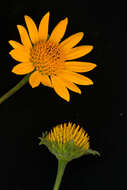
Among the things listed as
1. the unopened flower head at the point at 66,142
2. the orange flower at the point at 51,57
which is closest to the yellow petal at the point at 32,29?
the orange flower at the point at 51,57

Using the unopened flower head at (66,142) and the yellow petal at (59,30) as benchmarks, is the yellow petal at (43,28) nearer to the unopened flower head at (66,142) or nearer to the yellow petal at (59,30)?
the yellow petal at (59,30)

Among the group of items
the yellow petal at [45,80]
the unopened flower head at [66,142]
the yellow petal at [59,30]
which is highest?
the yellow petal at [59,30]

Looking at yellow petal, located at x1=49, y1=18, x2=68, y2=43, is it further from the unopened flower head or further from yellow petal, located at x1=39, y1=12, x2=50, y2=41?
the unopened flower head

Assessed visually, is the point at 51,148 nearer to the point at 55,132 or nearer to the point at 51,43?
the point at 55,132

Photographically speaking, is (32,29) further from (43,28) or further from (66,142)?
(66,142)

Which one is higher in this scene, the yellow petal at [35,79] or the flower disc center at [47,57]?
the flower disc center at [47,57]

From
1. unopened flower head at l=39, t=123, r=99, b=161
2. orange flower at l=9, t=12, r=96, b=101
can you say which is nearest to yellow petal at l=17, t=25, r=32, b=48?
orange flower at l=9, t=12, r=96, b=101

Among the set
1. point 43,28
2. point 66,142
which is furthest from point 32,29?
point 66,142
